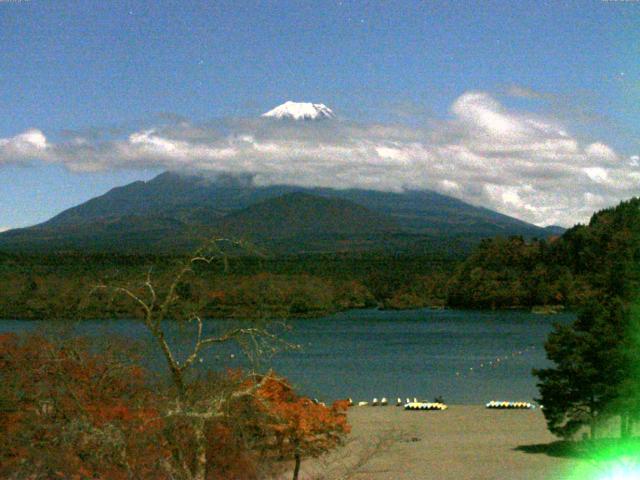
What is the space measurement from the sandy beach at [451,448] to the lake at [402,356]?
3.54 metres

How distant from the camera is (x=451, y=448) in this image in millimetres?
20891

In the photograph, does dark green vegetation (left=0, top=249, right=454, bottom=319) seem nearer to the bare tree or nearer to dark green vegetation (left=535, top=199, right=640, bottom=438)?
dark green vegetation (left=535, top=199, right=640, bottom=438)

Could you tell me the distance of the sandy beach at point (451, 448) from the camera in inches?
678

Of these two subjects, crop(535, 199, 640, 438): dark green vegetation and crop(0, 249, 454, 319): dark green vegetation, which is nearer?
crop(535, 199, 640, 438): dark green vegetation

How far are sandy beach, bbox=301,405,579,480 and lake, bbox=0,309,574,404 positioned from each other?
3.54 meters

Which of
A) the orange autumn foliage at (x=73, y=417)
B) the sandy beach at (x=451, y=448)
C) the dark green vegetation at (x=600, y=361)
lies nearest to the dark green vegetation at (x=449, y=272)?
the sandy beach at (x=451, y=448)

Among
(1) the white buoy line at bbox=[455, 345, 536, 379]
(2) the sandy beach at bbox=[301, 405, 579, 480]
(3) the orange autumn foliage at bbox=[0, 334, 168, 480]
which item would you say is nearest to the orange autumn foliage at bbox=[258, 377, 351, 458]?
(2) the sandy beach at bbox=[301, 405, 579, 480]

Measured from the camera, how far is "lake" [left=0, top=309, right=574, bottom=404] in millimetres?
34844

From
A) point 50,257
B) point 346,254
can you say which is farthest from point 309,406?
point 346,254

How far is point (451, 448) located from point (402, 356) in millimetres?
29970

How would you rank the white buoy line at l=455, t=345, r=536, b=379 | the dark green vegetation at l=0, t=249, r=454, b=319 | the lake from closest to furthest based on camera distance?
the lake
the white buoy line at l=455, t=345, r=536, b=379
the dark green vegetation at l=0, t=249, r=454, b=319

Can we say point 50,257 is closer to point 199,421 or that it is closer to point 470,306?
point 470,306

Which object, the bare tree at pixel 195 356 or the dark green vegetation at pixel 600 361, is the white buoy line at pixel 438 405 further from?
the bare tree at pixel 195 356

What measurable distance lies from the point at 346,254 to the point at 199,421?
137m
